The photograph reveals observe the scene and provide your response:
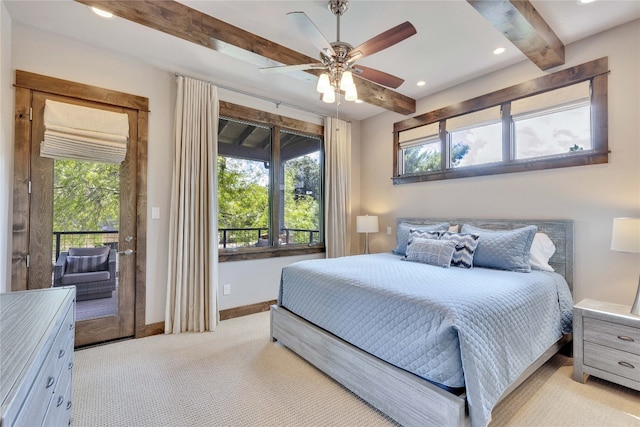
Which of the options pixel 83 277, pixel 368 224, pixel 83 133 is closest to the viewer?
pixel 83 133

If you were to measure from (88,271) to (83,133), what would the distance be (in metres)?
1.29

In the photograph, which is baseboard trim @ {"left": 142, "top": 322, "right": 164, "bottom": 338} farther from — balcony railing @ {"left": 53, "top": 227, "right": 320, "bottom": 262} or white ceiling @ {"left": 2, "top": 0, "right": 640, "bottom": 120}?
white ceiling @ {"left": 2, "top": 0, "right": 640, "bottom": 120}

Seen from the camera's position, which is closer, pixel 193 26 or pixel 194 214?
pixel 193 26

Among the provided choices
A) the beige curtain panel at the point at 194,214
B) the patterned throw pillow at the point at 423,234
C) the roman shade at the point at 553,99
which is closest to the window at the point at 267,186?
the beige curtain panel at the point at 194,214

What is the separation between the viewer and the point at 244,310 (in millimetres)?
3707

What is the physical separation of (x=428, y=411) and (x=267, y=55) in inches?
116

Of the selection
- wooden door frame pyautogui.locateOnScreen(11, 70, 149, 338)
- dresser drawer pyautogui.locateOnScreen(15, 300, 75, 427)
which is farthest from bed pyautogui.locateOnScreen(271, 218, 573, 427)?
wooden door frame pyautogui.locateOnScreen(11, 70, 149, 338)

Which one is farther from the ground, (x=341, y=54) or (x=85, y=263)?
(x=341, y=54)

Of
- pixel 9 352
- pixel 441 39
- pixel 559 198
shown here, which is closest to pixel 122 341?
pixel 9 352

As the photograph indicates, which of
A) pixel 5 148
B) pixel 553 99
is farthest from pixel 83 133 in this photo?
pixel 553 99

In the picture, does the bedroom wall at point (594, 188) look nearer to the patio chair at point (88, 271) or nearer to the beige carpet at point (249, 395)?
the beige carpet at point (249, 395)

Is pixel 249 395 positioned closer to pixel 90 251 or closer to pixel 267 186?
pixel 90 251

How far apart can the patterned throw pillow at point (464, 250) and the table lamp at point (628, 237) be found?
972 millimetres

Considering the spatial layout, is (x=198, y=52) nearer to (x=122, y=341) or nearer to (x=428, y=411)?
(x=122, y=341)
